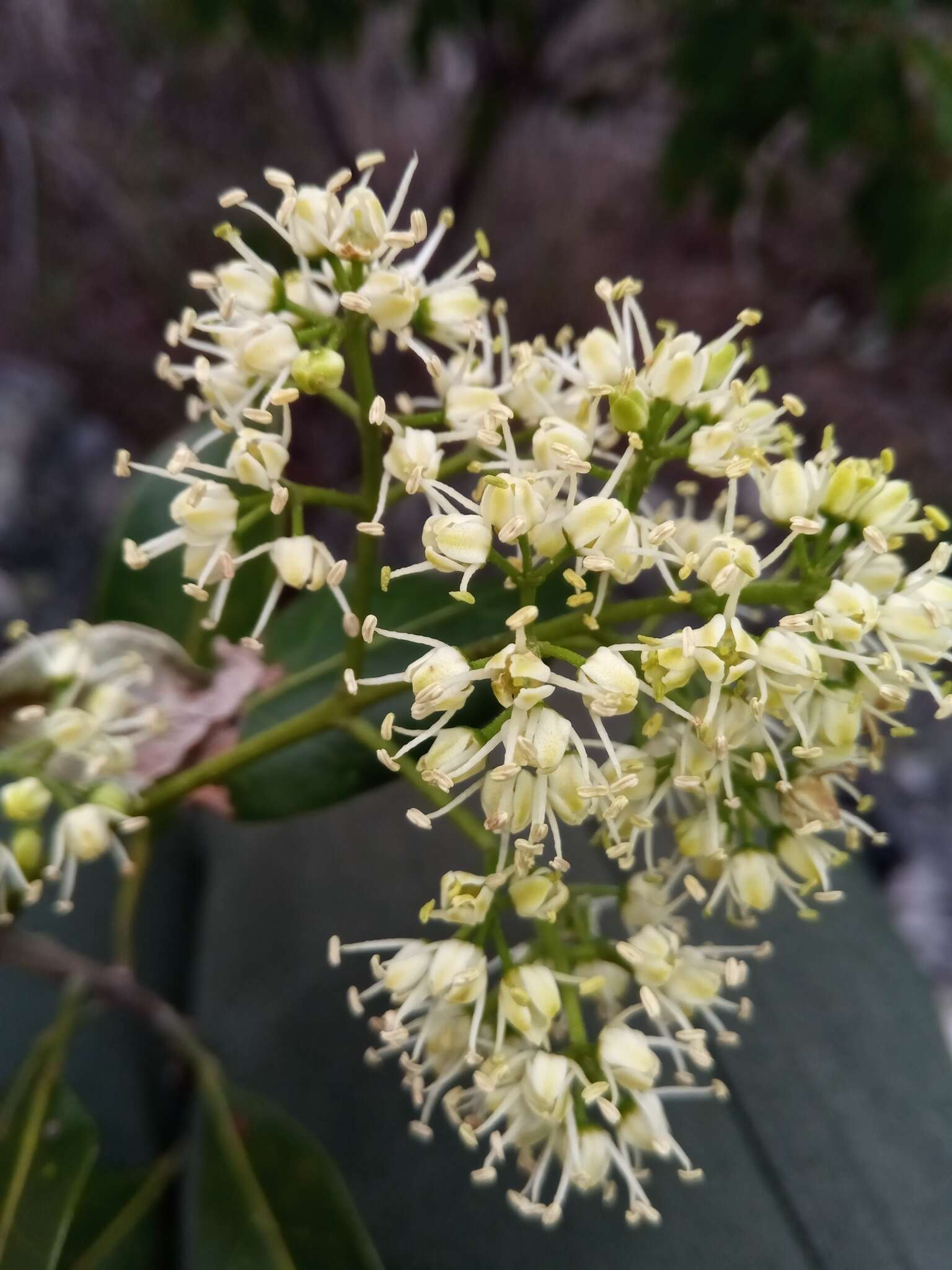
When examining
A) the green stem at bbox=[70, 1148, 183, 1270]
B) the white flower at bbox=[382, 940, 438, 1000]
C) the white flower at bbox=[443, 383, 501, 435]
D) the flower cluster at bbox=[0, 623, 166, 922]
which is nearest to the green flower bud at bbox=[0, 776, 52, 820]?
the flower cluster at bbox=[0, 623, 166, 922]

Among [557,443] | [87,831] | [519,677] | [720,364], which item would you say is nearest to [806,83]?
[720,364]

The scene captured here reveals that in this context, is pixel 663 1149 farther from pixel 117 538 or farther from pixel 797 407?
pixel 117 538

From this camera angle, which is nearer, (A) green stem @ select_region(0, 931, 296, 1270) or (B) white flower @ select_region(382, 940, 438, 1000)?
(B) white flower @ select_region(382, 940, 438, 1000)

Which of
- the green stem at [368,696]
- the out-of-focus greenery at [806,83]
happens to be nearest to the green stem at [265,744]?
the green stem at [368,696]

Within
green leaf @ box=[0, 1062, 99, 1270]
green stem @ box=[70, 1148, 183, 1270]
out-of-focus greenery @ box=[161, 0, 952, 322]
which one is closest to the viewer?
green leaf @ box=[0, 1062, 99, 1270]

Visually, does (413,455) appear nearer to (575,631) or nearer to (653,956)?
(575,631)

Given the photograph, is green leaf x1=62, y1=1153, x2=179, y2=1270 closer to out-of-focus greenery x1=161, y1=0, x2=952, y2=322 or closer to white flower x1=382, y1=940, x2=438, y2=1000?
white flower x1=382, y1=940, x2=438, y2=1000
